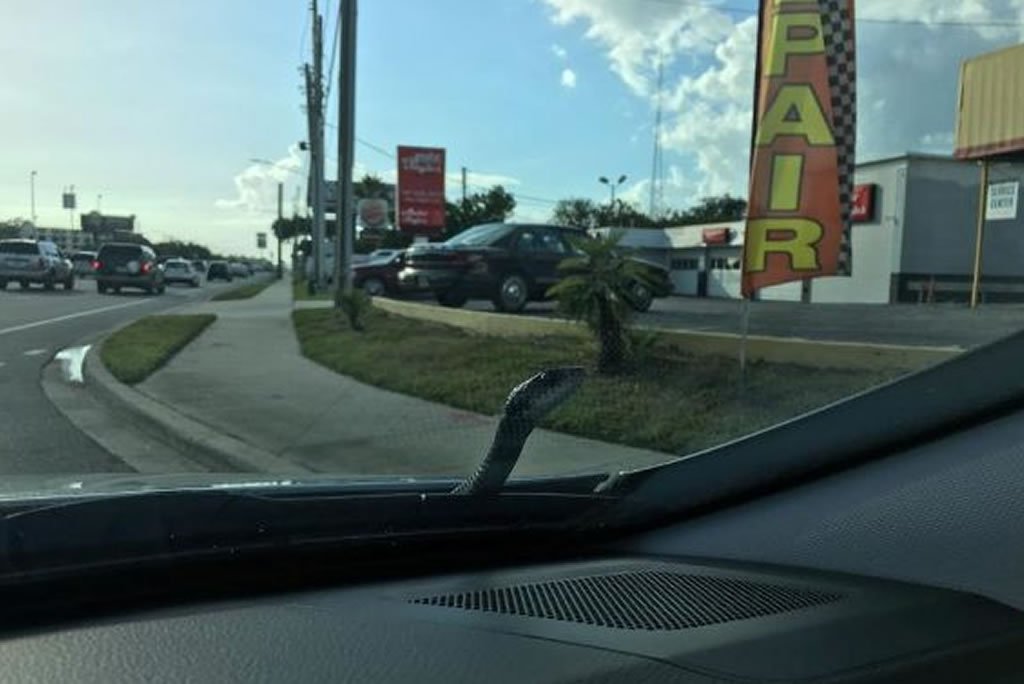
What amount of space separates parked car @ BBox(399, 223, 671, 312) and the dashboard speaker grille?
14.9m

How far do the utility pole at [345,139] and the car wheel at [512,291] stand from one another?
5162mm

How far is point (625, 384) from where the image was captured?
919cm

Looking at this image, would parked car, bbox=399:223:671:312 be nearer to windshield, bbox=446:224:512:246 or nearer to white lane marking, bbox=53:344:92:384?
windshield, bbox=446:224:512:246

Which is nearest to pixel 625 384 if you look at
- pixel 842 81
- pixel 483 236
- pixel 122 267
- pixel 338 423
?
pixel 338 423

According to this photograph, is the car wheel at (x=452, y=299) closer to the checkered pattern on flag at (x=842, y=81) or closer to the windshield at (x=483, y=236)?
the windshield at (x=483, y=236)

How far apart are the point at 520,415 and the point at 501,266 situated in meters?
15.0

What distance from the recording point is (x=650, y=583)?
2131mm

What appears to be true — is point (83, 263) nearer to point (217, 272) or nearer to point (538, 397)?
point (217, 272)

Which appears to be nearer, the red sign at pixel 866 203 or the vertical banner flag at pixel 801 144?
the vertical banner flag at pixel 801 144

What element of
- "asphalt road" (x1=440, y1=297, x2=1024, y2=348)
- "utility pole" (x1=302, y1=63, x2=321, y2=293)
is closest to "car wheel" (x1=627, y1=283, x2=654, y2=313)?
"asphalt road" (x1=440, y1=297, x2=1024, y2=348)

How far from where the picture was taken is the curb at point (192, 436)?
7352mm

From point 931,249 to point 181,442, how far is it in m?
29.6

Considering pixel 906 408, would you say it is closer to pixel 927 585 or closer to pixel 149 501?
pixel 927 585

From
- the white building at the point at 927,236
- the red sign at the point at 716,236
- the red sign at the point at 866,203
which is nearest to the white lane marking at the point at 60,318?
the white building at the point at 927,236
